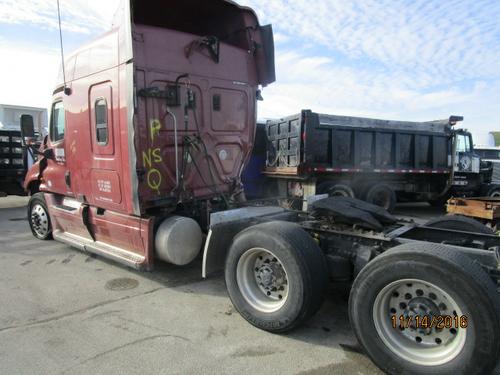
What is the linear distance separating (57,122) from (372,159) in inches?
307

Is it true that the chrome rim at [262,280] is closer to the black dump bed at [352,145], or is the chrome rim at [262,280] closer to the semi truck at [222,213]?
the semi truck at [222,213]

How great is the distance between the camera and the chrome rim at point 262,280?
349 cm

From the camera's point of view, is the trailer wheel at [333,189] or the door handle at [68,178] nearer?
the door handle at [68,178]

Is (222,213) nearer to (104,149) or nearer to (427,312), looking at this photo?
(104,149)

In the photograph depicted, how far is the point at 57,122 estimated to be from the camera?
6.07 metres

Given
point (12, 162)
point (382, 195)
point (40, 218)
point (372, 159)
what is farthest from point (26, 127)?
point (382, 195)

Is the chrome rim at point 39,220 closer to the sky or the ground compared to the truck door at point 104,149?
closer to the ground

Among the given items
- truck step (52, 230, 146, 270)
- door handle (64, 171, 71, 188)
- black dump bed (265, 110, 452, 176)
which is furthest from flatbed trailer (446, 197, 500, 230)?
door handle (64, 171, 71, 188)

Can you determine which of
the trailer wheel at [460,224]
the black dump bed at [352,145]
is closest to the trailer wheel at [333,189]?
the black dump bed at [352,145]

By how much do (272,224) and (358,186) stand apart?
7.32 metres

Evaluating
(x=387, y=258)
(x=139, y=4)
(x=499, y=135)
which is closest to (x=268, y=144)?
(x=139, y=4)

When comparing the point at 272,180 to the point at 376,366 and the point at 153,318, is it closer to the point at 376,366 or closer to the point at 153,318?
the point at 153,318

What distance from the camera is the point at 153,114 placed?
15.0 ft

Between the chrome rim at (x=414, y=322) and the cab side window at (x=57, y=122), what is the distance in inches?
211
